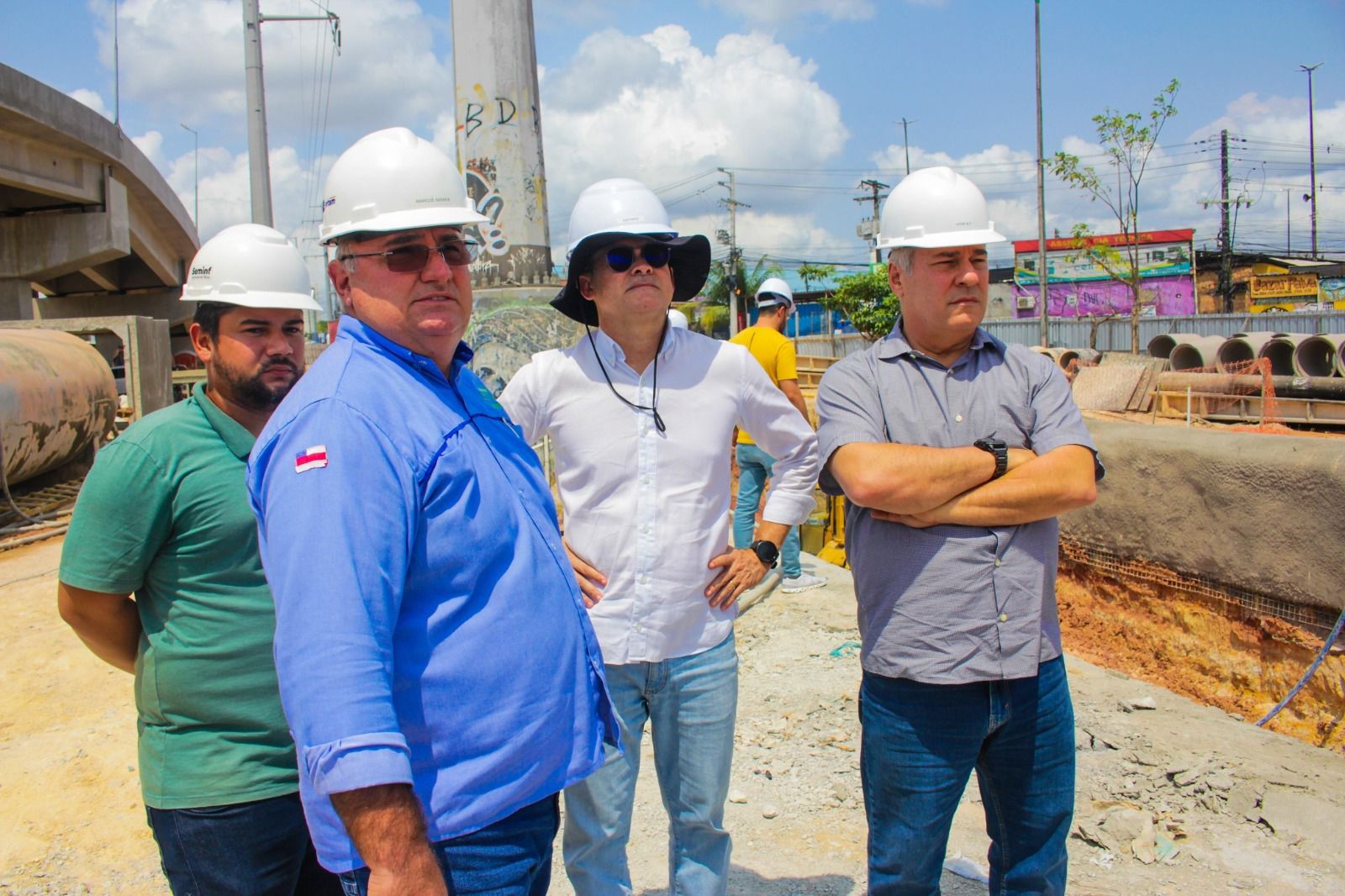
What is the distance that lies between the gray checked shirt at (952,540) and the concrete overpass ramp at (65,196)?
56.4 ft

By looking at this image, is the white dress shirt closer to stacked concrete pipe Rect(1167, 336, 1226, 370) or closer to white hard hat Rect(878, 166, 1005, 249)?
white hard hat Rect(878, 166, 1005, 249)

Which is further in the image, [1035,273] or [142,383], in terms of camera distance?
[1035,273]

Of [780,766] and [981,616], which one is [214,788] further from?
[780,766]

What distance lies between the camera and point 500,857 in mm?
1528

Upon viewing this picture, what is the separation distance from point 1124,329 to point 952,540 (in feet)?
113

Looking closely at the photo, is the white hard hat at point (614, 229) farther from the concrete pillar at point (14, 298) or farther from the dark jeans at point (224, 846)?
the concrete pillar at point (14, 298)

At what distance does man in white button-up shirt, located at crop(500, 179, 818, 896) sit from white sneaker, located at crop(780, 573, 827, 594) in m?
3.67

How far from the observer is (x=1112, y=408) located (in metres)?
11.5

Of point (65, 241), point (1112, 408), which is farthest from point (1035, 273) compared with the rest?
point (65, 241)

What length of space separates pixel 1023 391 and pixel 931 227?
1.67 ft

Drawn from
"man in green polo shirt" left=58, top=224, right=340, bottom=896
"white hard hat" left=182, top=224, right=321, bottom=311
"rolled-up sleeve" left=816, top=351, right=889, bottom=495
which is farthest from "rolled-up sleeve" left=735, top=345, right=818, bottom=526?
"man in green polo shirt" left=58, top=224, right=340, bottom=896

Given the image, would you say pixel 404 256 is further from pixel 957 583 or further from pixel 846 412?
pixel 957 583

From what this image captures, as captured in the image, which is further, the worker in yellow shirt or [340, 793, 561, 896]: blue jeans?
the worker in yellow shirt

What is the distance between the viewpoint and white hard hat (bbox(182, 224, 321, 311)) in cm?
235
